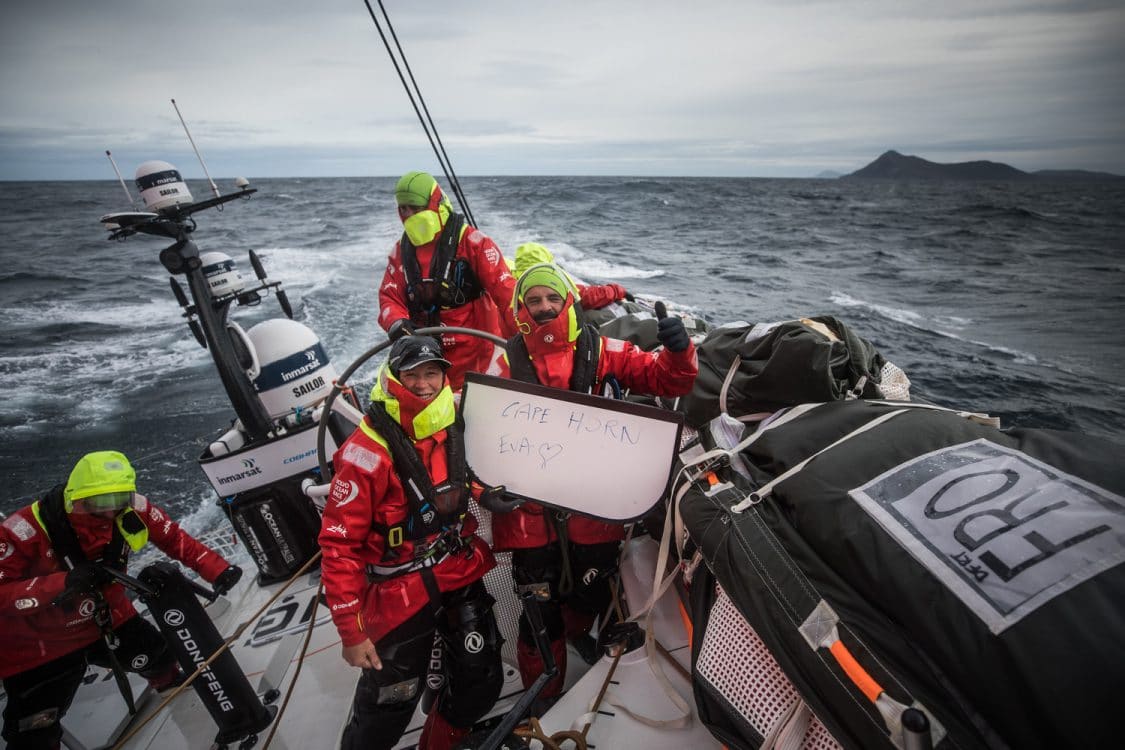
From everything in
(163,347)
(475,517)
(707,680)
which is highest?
(707,680)

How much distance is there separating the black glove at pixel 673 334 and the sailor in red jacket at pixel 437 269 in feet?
5.30

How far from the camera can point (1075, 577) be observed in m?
1.04

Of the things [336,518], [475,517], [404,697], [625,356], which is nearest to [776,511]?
[625,356]

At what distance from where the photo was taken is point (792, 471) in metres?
1.63

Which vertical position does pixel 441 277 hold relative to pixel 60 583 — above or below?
above

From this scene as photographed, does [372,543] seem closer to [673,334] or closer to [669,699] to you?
[669,699]

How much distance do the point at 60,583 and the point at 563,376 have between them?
2.66 metres

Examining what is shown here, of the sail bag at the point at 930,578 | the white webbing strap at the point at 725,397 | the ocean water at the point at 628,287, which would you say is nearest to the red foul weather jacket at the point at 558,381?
the white webbing strap at the point at 725,397

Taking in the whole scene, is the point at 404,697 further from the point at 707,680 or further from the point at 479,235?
the point at 479,235

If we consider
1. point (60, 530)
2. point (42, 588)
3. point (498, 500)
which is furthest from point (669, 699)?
point (60, 530)

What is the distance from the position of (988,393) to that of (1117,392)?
6.23 ft

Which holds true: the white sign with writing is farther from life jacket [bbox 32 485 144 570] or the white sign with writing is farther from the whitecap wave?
the whitecap wave

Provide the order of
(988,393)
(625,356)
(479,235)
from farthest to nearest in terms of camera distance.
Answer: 1. (988,393)
2. (479,235)
3. (625,356)

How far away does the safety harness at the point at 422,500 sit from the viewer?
202cm
